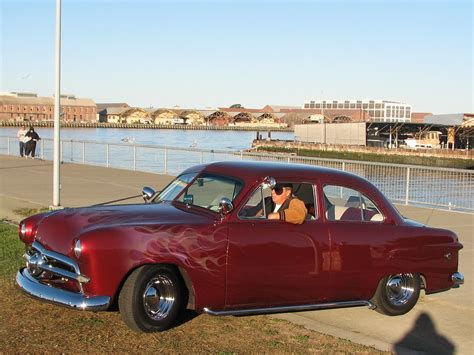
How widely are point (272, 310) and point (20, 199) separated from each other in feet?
34.0

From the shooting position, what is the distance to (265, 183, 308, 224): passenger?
6488mm

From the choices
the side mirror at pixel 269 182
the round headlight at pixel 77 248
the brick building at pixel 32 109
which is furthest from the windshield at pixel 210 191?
the brick building at pixel 32 109

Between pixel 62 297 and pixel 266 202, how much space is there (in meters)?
2.18

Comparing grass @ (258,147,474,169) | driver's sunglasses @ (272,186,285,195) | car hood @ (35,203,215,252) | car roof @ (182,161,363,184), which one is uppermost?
car roof @ (182,161,363,184)

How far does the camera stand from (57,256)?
585 cm

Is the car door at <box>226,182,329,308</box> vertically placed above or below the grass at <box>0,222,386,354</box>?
above

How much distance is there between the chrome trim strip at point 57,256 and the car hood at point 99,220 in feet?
0.13

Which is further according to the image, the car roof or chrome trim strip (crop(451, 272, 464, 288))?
chrome trim strip (crop(451, 272, 464, 288))

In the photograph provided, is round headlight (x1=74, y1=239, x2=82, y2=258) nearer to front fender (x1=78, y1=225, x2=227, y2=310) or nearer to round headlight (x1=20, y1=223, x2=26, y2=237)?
front fender (x1=78, y1=225, x2=227, y2=310)

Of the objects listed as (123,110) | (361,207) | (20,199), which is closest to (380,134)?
(20,199)

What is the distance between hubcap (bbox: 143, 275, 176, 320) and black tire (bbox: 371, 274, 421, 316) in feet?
7.46

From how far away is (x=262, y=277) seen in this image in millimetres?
6215

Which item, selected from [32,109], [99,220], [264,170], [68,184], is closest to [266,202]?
[264,170]

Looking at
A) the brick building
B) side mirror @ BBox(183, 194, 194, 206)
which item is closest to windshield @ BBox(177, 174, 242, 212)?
side mirror @ BBox(183, 194, 194, 206)
